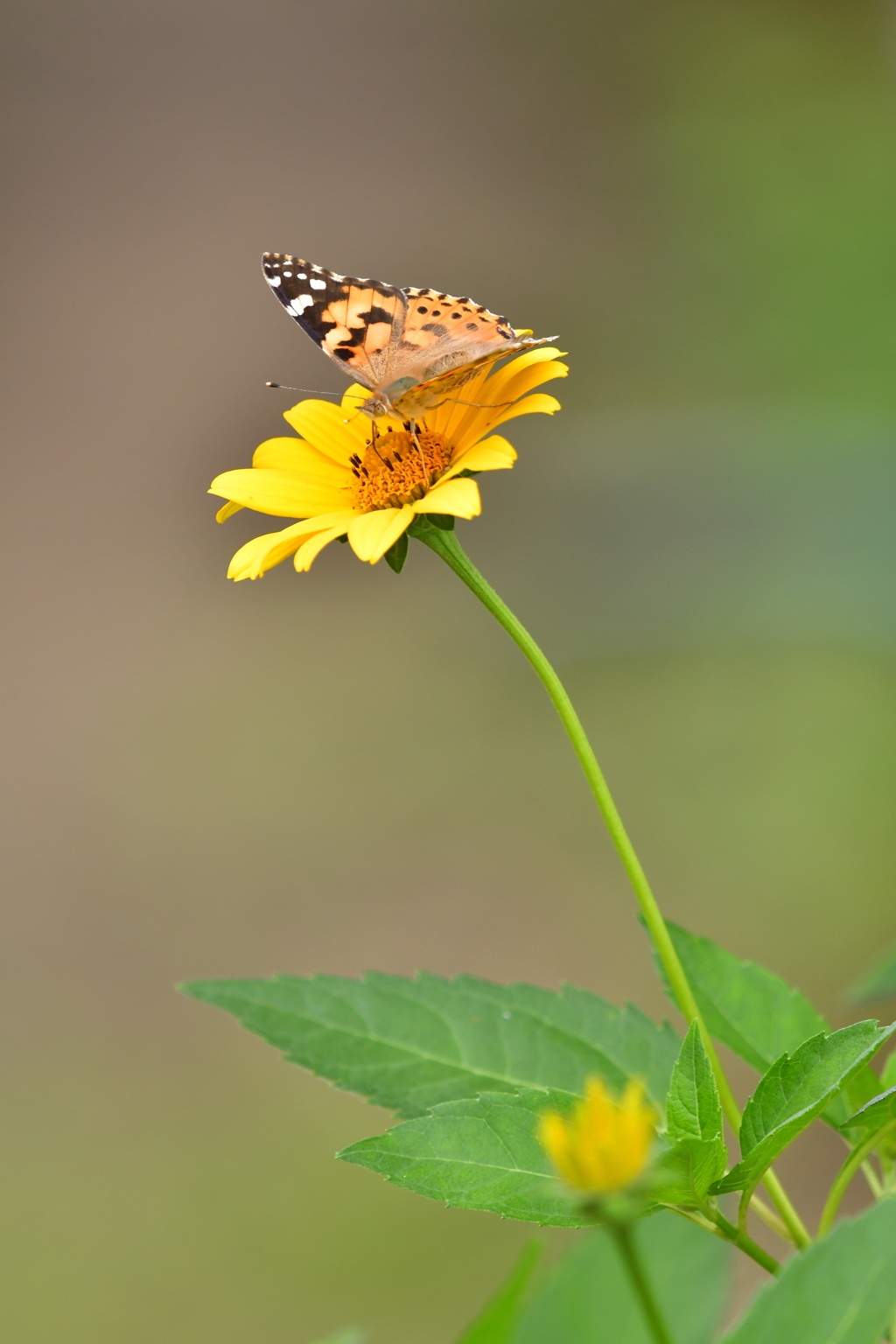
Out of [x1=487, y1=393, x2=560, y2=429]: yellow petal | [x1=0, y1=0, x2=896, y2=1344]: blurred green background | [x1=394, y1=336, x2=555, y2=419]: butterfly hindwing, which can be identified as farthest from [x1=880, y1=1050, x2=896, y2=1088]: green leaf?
[x1=0, y1=0, x2=896, y2=1344]: blurred green background

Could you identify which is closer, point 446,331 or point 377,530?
point 377,530

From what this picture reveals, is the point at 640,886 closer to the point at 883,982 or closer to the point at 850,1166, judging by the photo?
the point at 850,1166

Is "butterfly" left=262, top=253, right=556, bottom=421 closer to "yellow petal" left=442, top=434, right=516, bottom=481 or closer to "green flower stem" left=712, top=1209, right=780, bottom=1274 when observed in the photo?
"yellow petal" left=442, top=434, right=516, bottom=481

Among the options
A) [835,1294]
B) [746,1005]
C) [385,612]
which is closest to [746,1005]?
[746,1005]

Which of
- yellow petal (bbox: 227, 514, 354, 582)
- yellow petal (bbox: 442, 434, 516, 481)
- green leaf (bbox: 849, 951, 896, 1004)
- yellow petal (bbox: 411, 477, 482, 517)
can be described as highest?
yellow petal (bbox: 227, 514, 354, 582)

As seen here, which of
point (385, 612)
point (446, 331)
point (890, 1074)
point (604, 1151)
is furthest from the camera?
point (385, 612)

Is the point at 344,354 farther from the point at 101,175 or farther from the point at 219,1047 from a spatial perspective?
the point at 101,175

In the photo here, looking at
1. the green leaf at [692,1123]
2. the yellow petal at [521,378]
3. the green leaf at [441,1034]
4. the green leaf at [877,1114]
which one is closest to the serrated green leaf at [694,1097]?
the green leaf at [692,1123]

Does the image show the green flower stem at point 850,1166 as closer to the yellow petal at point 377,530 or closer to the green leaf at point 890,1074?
the green leaf at point 890,1074
